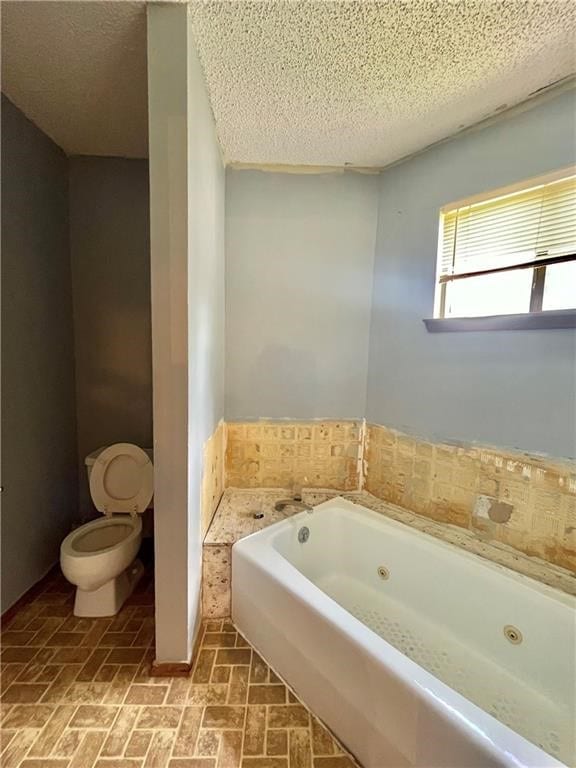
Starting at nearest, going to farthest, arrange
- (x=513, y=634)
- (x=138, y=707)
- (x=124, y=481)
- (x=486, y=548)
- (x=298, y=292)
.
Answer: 1. (x=138, y=707)
2. (x=513, y=634)
3. (x=486, y=548)
4. (x=124, y=481)
5. (x=298, y=292)

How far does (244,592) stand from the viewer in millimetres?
1562

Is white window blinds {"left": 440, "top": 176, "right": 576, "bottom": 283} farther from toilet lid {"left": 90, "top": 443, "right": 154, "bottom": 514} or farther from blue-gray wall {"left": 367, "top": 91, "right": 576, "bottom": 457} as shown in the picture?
toilet lid {"left": 90, "top": 443, "right": 154, "bottom": 514}

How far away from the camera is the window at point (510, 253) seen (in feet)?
4.71

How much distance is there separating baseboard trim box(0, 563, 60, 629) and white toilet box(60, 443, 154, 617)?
0.29 metres

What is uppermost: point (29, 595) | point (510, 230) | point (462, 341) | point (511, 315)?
point (510, 230)

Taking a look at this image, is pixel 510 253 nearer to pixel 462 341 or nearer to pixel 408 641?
pixel 462 341

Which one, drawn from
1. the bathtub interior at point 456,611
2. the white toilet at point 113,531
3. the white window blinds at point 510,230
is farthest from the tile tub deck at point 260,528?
the white window blinds at point 510,230

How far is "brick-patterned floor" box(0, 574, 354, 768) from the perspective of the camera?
111cm

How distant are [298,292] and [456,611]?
191 cm

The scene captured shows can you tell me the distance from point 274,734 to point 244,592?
0.49m

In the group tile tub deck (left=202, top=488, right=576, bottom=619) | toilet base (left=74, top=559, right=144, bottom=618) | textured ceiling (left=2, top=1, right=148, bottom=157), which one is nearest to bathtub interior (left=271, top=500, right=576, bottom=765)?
tile tub deck (left=202, top=488, right=576, bottom=619)

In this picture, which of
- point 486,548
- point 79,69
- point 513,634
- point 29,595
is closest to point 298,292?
point 79,69

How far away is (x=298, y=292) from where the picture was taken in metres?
2.16

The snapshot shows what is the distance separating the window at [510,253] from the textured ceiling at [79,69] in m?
1.65
